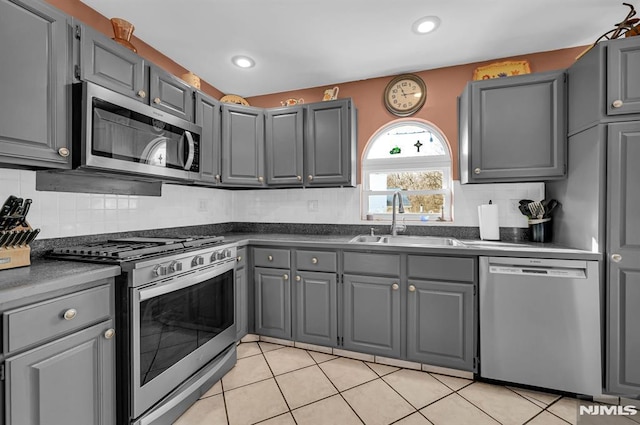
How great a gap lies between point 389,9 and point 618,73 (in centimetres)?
148

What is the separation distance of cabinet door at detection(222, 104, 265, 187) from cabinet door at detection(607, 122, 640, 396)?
268cm

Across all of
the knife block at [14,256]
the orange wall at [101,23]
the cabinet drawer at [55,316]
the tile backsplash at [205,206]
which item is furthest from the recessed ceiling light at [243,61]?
the cabinet drawer at [55,316]

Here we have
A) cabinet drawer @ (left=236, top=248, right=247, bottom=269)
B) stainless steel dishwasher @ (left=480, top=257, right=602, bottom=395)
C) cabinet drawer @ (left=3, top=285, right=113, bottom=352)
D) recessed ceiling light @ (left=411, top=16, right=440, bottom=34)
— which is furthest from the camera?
cabinet drawer @ (left=236, top=248, right=247, bottom=269)

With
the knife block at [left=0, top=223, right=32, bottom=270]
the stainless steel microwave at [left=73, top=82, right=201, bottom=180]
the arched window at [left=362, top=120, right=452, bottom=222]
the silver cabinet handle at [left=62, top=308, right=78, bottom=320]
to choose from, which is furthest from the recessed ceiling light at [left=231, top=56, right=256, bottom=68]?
the silver cabinet handle at [left=62, top=308, right=78, bottom=320]

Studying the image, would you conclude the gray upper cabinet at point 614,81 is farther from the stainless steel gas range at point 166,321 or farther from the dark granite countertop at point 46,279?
the dark granite countertop at point 46,279

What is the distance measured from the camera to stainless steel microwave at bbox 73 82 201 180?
5.06 feet

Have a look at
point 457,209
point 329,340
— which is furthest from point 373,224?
point 329,340

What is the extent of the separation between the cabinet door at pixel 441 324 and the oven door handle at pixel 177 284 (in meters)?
1.44

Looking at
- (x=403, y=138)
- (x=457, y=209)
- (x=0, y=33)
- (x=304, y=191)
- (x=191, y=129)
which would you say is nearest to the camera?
(x=0, y=33)

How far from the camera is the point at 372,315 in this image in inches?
90.7

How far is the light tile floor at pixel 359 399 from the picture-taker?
171cm

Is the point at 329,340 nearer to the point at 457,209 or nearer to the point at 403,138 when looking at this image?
the point at 457,209

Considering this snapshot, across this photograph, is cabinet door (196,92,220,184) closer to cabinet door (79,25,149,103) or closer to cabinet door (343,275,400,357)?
cabinet door (79,25,149,103)

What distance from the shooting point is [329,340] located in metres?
2.42
